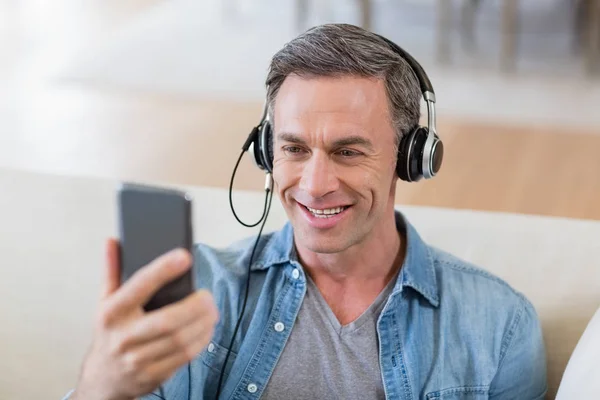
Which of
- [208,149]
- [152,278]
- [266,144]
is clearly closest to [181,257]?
[152,278]

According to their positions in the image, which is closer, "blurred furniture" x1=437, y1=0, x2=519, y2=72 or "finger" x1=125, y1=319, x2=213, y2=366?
"finger" x1=125, y1=319, x2=213, y2=366

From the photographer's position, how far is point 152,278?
0.80m

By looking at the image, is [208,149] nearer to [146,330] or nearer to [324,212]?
[324,212]

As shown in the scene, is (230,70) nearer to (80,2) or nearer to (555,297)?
(80,2)

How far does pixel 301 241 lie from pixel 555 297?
16.9 inches

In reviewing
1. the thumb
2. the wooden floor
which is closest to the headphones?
the thumb

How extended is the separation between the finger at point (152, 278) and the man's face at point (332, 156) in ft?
1.50

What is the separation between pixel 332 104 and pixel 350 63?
0.21ft

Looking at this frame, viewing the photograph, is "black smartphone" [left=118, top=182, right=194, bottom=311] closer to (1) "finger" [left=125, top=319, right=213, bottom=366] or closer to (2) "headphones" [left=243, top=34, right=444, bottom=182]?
(1) "finger" [left=125, top=319, right=213, bottom=366]

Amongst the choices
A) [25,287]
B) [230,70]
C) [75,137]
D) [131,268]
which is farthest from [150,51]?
[131,268]

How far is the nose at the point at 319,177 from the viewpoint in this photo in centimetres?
124

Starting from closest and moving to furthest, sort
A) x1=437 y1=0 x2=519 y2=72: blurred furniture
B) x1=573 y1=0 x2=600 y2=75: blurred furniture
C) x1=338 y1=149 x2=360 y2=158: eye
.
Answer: x1=338 y1=149 x2=360 y2=158: eye, x1=573 y1=0 x2=600 y2=75: blurred furniture, x1=437 y1=0 x2=519 y2=72: blurred furniture

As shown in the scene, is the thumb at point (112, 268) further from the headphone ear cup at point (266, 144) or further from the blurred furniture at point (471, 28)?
the blurred furniture at point (471, 28)

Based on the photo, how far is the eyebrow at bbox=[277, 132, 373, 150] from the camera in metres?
1.25
